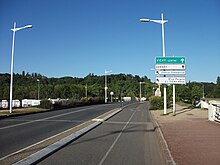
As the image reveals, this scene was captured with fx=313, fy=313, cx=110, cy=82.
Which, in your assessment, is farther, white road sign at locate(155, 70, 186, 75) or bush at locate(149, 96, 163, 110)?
bush at locate(149, 96, 163, 110)

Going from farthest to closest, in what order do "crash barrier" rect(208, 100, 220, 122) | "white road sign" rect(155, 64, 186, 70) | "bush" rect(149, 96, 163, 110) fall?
"bush" rect(149, 96, 163, 110) < "white road sign" rect(155, 64, 186, 70) < "crash barrier" rect(208, 100, 220, 122)

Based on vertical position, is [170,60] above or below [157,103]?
above

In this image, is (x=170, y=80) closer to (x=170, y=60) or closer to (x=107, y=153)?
(x=170, y=60)

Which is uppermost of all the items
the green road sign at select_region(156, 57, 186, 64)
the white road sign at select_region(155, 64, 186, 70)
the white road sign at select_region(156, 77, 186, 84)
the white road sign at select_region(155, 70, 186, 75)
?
the green road sign at select_region(156, 57, 186, 64)

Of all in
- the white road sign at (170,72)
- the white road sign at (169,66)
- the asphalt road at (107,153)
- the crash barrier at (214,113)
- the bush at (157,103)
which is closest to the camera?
the asphalt road at (107,153)

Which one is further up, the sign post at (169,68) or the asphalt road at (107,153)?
the sign post at (169,68)

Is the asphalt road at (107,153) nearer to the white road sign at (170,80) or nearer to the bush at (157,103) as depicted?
the white road sign at (170,80)

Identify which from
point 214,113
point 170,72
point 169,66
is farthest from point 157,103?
point 214,113

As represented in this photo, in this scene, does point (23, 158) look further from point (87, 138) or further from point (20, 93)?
point (20, 93)

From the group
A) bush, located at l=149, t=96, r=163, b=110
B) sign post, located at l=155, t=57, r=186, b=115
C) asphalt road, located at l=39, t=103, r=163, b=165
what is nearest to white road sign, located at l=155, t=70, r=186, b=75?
sign post, located at l=155, t=57, r=186, b=115

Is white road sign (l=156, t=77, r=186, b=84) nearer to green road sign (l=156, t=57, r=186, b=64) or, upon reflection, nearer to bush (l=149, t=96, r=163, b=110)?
green road sign (l=156, t=57, r=186, b=64)

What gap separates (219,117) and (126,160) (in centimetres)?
1348

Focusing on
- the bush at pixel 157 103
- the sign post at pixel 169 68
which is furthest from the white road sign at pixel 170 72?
the bush at pixel 157 103

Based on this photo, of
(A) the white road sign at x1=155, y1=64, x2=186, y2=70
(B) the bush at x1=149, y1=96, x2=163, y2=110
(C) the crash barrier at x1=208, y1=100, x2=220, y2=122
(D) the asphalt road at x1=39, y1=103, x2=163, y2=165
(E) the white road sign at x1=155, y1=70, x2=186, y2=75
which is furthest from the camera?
(B) the bush at x1=149, y1=96, x2=163, y2=110
